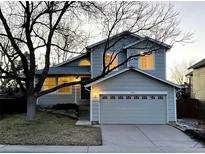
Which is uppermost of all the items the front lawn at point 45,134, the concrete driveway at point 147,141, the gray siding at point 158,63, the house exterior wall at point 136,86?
the gray siding at point 158,63

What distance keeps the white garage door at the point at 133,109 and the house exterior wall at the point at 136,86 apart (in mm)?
403

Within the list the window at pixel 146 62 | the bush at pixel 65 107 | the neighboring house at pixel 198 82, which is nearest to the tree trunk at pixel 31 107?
the bush at pixel 65 107

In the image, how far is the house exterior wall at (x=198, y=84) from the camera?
2456 centimetres

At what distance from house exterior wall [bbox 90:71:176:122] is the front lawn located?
3608mm

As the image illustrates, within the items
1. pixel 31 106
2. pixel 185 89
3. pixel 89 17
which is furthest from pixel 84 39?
pixel 185 89

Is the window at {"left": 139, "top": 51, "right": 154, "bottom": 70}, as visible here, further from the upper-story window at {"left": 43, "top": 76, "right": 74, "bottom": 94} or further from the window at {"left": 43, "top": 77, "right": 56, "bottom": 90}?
the window at {"left": 43, "top": 77, "right": 56, "bottom": 90}

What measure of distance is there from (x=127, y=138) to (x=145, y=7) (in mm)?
7583

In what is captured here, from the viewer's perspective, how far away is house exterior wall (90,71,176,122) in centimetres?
1855

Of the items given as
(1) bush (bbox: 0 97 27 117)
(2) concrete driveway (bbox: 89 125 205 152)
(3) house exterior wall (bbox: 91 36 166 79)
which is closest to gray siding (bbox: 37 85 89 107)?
(1) bush (bbox: 0 97 27 117)

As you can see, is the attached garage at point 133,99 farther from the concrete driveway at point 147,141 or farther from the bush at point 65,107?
the bush at point 65,107

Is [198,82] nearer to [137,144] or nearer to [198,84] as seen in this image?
[198,84]

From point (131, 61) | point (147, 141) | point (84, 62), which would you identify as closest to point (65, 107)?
point (84, 62)

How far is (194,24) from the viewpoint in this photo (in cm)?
1719

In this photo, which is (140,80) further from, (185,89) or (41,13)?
(185,89)
